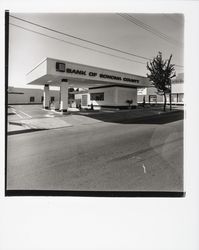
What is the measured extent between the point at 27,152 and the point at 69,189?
3011mm

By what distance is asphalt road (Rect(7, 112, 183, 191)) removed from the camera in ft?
13.5

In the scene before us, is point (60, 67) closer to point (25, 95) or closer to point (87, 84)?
point (87, 84)

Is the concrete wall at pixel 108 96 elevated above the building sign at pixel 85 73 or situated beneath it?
situated beneath

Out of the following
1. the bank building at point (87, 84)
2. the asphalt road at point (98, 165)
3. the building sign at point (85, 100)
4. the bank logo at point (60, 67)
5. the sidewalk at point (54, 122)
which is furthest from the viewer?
the building sign at point (85, 100)

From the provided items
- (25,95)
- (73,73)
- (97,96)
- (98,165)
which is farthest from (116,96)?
(25,95)

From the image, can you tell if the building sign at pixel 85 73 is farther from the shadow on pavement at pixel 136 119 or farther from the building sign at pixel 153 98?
the building sign at pixel 153 98

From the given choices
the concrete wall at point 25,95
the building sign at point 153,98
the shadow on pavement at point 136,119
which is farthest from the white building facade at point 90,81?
the building sign at point 153,98

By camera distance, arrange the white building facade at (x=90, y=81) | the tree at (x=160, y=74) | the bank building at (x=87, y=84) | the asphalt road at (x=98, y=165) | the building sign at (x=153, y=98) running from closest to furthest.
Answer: the asphalt road at (x=98, y=165)
the white building facade at (x=90, y=81)
the bank building at (x=87, y=84)
the tree at (x=160, y=74)
the building sign at (x=153, y=98)

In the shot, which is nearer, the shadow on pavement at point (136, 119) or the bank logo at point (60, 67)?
the shadow on pavement at point (136, 119)

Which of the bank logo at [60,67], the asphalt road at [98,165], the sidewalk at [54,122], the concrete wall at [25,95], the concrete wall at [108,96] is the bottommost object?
the asphalt road at [98,165]

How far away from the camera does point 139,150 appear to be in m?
6.36

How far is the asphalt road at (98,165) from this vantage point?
413 centimetres

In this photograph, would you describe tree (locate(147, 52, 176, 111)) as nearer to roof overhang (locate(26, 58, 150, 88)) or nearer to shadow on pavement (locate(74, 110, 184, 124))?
roof overhang (locate(26, 58, 150, 88))
